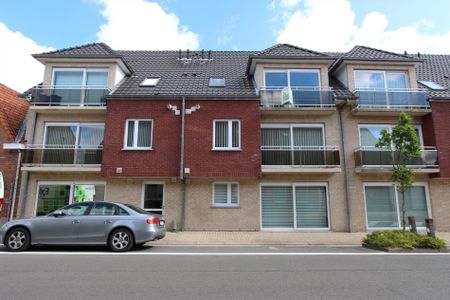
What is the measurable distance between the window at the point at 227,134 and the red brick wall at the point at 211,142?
24 cm

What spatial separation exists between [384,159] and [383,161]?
100mm

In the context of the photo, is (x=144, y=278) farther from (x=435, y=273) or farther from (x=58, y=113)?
(x=58, y=113)

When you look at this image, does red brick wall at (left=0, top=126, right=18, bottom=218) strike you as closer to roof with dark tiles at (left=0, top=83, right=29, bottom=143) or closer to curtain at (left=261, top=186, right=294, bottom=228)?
roof with dark tiles at (left=0, top=83, right=29, bottom=143)

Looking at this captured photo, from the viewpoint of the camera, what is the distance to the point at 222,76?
712 inches

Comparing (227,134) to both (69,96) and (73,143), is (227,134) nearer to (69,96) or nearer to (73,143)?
(73,143)

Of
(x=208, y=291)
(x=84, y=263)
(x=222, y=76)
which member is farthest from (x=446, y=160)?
Answer: (x=84, y=263)

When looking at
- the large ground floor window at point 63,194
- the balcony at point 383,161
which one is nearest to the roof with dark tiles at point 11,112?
the large ground floor window at point 63,194

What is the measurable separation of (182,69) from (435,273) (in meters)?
15.6

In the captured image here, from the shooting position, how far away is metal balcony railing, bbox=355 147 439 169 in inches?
587

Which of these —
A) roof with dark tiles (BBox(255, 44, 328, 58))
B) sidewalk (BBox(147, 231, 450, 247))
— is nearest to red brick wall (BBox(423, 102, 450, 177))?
sidewalk (BBox(147, 231, 450, 247))

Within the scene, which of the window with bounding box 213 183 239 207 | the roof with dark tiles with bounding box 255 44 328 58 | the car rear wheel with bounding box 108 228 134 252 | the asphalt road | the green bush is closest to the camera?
the asphalt road

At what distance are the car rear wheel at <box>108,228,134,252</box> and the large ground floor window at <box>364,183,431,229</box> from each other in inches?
420

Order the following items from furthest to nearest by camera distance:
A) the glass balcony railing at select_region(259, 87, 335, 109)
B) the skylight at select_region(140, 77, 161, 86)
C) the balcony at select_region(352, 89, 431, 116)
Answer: the skylight at select_region(140, 77, 161, 86), the balcony at select_region(352, 89, 431, 116), the glass balcony railing at select_region(259, 87, 335, 109)

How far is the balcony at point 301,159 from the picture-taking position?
579 inches
